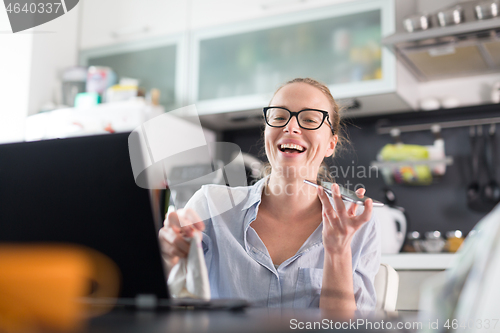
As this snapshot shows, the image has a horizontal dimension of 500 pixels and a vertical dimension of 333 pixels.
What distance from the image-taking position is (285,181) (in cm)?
118

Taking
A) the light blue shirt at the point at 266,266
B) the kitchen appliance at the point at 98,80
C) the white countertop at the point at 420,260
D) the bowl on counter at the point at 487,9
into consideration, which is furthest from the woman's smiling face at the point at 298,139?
the kitchen appliance at the point at 98,80

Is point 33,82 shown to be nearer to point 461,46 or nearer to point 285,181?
point 285,181

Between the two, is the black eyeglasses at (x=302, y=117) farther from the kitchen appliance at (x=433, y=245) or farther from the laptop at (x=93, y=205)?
the kitchen appliance at (x=433, y=245)

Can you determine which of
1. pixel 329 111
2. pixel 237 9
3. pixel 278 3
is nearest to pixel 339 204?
pixel 329 111

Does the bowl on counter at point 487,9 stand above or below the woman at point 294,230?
above

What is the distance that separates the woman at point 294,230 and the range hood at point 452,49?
31.9 inches

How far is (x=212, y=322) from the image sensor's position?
1.41 ft

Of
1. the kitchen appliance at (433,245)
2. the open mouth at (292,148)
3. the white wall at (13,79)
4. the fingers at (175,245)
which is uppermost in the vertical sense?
the white wall at (13,79)

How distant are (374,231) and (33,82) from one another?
2091mm

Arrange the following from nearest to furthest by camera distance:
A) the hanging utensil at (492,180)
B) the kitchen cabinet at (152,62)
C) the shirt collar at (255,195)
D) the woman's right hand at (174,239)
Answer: the woman's right hand at (174,239) < the shirt collar at (255,195) < the hanging utensil at (492,180) < the kitchen cabinet at (152,62)

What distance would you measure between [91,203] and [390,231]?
63.9 inches

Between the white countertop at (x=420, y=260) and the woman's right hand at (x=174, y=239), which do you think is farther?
the white countertop at (x=420, y=260)

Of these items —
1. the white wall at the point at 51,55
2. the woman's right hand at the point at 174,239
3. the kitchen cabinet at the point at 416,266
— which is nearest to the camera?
the woman's right hand at the point at 174,239

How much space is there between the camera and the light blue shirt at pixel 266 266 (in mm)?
985
